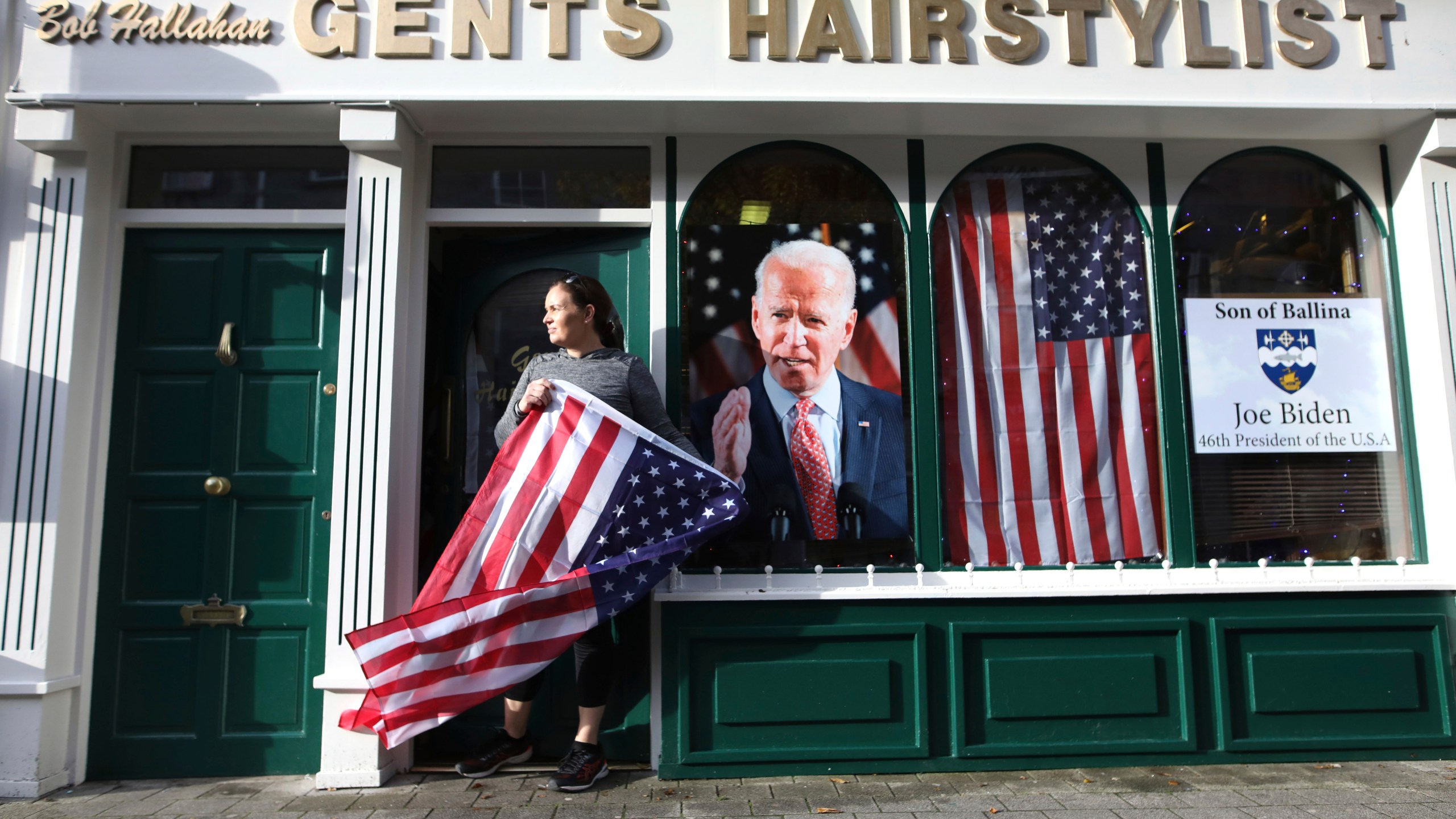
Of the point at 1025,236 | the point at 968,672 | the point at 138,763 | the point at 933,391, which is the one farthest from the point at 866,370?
the point at 138,763

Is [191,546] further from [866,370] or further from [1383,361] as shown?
[1383,361]

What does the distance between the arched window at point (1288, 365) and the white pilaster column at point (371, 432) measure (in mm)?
3904

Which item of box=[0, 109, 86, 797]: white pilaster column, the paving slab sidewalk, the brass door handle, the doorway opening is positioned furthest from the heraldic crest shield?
box=[0, 109, 86, 797]: white pilaster column

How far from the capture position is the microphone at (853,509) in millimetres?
4484

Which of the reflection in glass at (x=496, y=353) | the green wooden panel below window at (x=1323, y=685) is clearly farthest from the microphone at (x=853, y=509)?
the green wooden panel below window at (x=1323, y=685)

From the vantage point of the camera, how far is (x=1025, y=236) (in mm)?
4773

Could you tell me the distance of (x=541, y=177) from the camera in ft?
15.4

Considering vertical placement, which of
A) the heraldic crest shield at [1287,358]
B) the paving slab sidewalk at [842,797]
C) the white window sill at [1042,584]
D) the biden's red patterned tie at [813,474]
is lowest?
the paving slab sidewalk at [842,797]

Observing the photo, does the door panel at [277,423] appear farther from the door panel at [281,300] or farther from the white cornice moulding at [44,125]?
the white cornice moulding at [44,125]

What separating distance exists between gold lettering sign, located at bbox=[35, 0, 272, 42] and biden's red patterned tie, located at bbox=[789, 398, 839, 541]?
10.3 feet

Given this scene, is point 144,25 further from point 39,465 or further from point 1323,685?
point 1323,685

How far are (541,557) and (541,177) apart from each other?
197cm

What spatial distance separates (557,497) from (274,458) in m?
1.53

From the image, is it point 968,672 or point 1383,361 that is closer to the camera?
point 968,672
